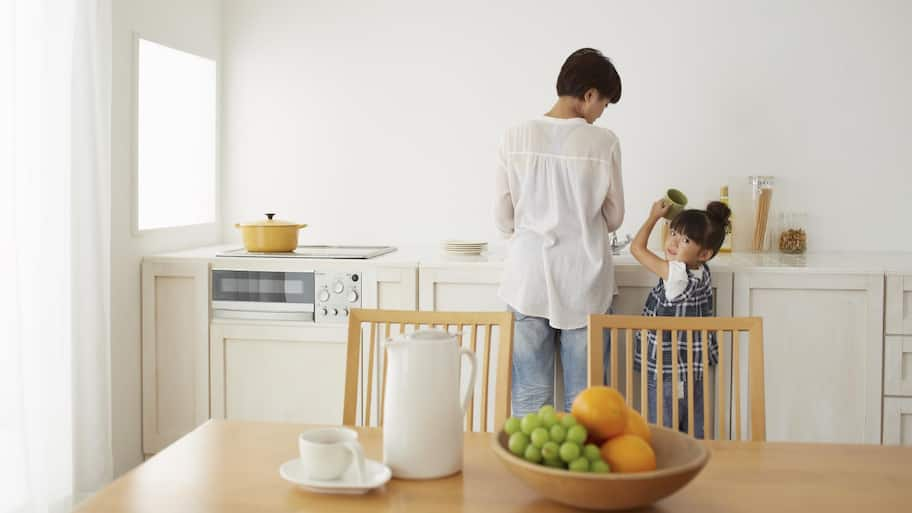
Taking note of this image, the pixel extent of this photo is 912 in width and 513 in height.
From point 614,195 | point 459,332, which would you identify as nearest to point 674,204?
point 614,195

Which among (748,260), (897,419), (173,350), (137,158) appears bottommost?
(897,419)

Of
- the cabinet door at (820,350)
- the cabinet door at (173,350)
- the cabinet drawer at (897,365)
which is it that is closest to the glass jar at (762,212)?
the cabinet door at (820,350)

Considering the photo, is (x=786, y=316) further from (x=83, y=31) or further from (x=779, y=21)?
(x=83, y=31)

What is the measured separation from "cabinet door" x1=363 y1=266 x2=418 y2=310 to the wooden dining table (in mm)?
1564

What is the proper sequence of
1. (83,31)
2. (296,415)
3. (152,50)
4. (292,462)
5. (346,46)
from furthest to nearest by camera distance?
(346,46), (152,50), (296,415), (83,31), (292,462)

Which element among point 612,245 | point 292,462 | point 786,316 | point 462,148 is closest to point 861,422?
point 786,316

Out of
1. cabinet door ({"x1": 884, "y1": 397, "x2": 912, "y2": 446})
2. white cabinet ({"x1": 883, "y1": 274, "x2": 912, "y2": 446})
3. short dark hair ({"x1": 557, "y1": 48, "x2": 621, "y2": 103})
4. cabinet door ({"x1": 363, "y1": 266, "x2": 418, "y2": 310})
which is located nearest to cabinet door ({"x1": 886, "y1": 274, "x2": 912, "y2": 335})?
white cabinet ({"x1": 883, "y1": 274, "x2": 912, "y2": 446})

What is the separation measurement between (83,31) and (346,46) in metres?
1.24

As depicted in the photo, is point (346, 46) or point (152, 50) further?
point (346, 46)

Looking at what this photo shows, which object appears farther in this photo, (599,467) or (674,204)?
(674,204)

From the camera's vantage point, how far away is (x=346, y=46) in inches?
150

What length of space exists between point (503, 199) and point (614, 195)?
33cm

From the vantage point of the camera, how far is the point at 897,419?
2990mm

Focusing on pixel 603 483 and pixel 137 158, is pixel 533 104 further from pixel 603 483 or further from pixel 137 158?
pixel 603 483
